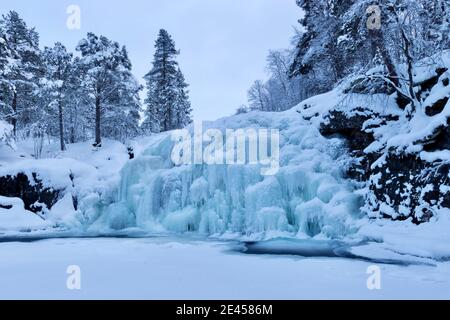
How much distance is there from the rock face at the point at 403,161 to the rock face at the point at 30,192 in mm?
11810

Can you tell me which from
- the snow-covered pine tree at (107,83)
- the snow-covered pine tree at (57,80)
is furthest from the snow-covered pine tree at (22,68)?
the snow-covered pine tree at (107,83)

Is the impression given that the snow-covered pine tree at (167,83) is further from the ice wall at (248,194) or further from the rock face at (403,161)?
the rock face at (403,161)

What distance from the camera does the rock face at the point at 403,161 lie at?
7.41m

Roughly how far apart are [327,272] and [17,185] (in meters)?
14.3

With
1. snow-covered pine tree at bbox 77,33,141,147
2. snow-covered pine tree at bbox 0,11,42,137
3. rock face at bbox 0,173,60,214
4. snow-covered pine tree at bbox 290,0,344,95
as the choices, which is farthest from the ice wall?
snow-covered pine tree at bbox 0,11,42,137

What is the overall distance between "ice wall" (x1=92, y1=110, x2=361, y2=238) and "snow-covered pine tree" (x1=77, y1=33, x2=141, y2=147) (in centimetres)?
1287

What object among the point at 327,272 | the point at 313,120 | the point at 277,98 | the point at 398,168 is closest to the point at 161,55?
the point at 277,98

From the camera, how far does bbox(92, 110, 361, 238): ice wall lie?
9.18 m

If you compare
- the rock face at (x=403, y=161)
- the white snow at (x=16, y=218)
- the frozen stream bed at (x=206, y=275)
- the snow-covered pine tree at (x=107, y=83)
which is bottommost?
the white snow at (x=16, y=218)

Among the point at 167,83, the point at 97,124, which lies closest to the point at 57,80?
the point at 97,124

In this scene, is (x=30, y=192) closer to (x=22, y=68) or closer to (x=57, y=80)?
(x=57, y=80)

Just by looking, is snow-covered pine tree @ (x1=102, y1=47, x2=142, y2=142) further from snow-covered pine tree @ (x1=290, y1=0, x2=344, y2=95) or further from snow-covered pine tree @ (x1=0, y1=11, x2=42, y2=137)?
snow-covered pine tree @ (x1=290, y1=0, x2=344, y2=95)

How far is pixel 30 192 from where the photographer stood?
14.6m

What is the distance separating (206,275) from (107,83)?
73.7 feet
